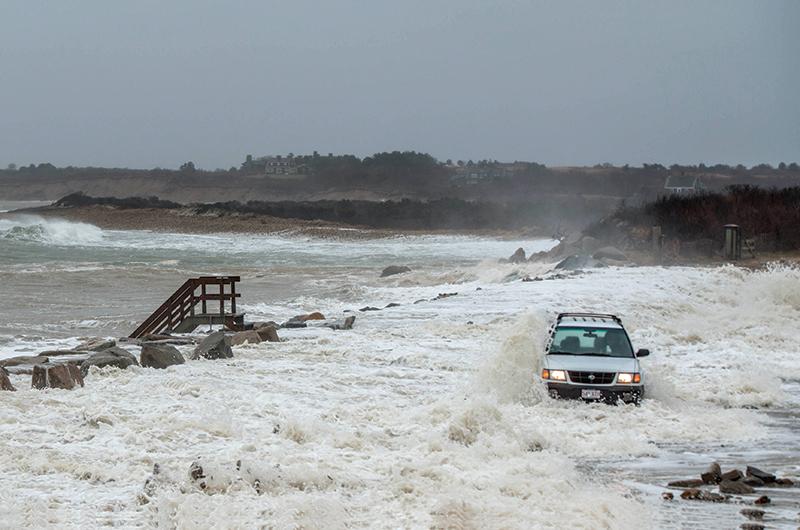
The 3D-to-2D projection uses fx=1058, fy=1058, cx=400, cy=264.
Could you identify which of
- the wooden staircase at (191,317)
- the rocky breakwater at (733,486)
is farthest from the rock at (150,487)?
the wooden staircase at (191,317)

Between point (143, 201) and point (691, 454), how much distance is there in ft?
432

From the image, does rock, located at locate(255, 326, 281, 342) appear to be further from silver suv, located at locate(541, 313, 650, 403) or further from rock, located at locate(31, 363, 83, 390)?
silver suv, located at locate(541, 313, 650, 403)

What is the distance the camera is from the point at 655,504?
10070 millimetres

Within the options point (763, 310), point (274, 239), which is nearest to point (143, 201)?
point (274, 239)

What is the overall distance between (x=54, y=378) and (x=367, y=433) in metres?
4.64

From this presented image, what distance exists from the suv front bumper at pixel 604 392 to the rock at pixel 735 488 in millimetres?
3934

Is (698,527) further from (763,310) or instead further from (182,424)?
(763,310)

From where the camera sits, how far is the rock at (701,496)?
10203mm

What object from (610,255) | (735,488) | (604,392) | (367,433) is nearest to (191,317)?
(604,392)

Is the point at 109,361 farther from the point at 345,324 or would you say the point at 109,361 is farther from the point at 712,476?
the point at 712,476

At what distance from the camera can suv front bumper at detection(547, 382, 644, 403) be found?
14.5 metres

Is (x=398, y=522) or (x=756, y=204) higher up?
(x=756, y=204)

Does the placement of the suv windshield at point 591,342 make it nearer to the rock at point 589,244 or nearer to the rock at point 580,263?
the rock at point 580,263

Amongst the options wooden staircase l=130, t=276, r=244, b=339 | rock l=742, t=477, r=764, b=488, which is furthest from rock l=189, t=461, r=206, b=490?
wooden staircase l=130, t=276, r=244, b=339
